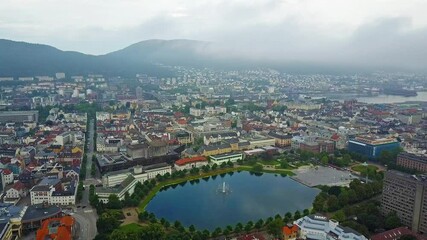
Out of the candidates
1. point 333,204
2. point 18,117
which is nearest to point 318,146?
point 333,204

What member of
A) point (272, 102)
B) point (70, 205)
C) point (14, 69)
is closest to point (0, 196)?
point (70, 205)

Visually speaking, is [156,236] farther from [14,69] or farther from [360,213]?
[14,69]

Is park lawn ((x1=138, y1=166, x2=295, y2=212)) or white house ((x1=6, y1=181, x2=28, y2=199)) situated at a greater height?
white house ((x1=6, y1=181, x2=28, y2=199))

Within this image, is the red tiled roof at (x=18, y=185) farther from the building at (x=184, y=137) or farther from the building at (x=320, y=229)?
the building at (x=320, y=229)

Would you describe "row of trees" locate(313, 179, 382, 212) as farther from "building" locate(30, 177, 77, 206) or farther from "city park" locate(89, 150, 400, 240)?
"building" locate(30, 177, 77, 206)

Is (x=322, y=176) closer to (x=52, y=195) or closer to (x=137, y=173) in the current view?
(x=137, y=173)

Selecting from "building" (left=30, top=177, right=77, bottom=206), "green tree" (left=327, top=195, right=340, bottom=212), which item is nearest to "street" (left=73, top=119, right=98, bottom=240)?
"building" (left=30, top=177, right=77, bottom=206)

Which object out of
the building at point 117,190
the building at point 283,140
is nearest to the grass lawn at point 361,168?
the building at point 283,140
